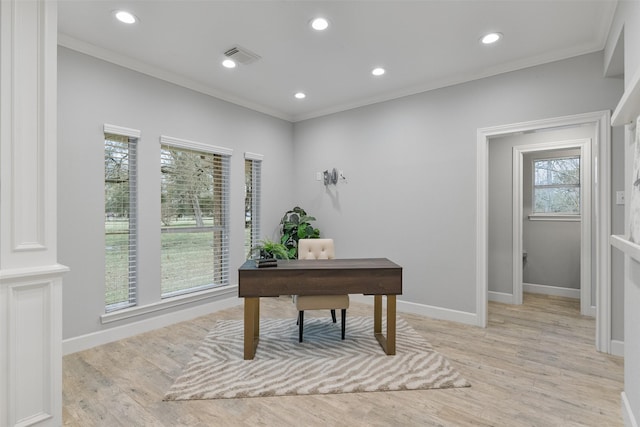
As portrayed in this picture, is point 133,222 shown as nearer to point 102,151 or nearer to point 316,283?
point 102,151

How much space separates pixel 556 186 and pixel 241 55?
4711mm

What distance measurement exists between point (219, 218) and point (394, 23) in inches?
116

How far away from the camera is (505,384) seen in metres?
2.32

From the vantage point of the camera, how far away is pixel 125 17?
257 centimetres

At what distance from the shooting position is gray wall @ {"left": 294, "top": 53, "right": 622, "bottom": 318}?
3164mm

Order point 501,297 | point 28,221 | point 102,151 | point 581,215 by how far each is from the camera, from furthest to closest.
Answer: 1. point 501,297
2. point 581,215
3. point 102,151
4. point 28,221

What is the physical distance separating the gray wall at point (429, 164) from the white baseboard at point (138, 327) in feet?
6.13

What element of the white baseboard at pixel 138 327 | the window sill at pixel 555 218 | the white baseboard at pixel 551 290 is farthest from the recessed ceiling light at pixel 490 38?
the white baseboard at pixel 138 327

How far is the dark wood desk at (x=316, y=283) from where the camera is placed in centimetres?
271

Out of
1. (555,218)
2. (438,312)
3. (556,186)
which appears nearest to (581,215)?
(555,218)

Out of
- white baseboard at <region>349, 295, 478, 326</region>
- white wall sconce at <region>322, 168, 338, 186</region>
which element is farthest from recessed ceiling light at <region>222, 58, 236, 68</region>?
white baseboard at <region>349, 295, 478, 326</region>

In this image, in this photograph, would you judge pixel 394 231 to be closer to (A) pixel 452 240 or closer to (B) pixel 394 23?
(A) pixel 452 240

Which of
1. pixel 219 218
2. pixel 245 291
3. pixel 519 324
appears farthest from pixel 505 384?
pixel 219 218

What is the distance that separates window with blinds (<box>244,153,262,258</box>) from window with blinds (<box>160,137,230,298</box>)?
1.27 ft
